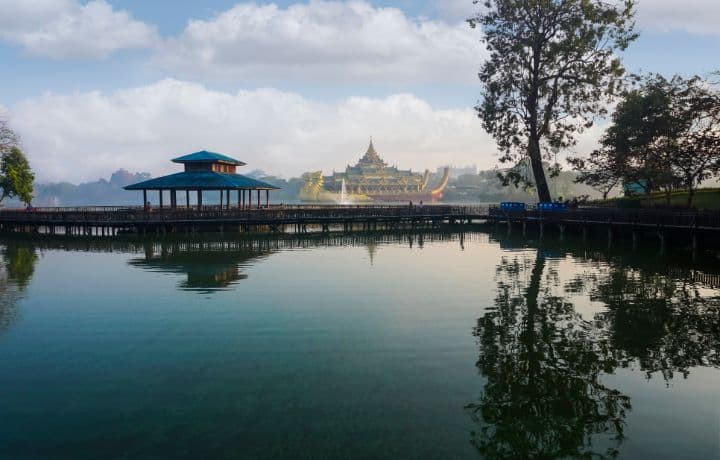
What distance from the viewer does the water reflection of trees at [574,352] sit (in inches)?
343

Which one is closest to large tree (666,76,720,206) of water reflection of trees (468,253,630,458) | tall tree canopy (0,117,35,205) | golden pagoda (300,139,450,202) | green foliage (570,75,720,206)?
green foliage (570,75,720,206)

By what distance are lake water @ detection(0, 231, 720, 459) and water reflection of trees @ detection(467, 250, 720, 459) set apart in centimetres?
6

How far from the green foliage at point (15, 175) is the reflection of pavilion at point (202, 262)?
3367 centimetres

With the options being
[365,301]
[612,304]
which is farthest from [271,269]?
[612,304]

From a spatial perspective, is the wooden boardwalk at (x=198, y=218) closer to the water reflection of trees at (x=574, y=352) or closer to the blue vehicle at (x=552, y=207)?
the blue vehicle at (x=552, y=207)

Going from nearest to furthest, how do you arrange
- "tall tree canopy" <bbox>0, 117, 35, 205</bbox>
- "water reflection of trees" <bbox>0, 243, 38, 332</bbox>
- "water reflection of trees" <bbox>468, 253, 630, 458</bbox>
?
1. "water reflection of trees" <bbox>468, 253, 630, 458</bbox>
2. "water reflection of trees" <bbox>0, 243, 38, 332</bbox>
3. "tall tree canopy" <bbox>0, 117, 35, 205</bbox>

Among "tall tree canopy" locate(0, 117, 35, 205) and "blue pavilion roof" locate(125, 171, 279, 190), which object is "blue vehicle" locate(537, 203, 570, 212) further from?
"tall tree canopy" locate(0, 117, 35, 205)

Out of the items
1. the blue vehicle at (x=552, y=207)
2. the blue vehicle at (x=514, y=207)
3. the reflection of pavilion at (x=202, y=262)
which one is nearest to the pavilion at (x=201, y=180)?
the reflection of pavilion at (x=202, y=262)

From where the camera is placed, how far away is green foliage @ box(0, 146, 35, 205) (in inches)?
2299

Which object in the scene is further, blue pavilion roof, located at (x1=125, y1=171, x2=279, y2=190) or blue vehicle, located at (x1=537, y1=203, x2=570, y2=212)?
blue pavilion roof, located at (x1=125, y1=171, x2=279, y2=190)

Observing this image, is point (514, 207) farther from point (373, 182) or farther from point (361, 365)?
point (373, 182)

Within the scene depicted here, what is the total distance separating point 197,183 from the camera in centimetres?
4675

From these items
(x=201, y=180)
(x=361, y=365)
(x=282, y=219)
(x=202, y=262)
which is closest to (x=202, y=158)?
(x=201, y=180)

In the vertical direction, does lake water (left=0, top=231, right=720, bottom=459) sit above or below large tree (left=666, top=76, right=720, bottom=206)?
below
